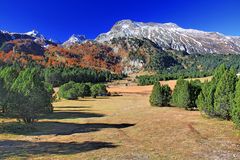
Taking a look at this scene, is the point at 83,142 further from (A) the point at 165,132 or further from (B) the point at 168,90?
(B) the point at 168,90

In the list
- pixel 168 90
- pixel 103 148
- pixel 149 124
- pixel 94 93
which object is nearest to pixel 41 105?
pixel 149 124

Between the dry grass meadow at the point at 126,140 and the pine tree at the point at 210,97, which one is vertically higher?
the pine tree at the point at 210,97

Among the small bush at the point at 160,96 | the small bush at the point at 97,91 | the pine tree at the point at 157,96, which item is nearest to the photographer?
the pine tree at the point at 157,96

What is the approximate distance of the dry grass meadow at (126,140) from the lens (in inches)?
1563

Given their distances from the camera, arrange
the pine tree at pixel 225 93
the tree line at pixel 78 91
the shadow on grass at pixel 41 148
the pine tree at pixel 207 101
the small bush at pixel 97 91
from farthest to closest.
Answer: the small bush at pixel 97 91 < the tree line at pixel 78 91 < the pine tree at pixel 207 101 < the pine tree at pixel 225 93 < the shadow on grass at pixel 41 148

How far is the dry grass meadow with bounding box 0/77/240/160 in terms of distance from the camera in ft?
130

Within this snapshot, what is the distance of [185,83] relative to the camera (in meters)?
96.9

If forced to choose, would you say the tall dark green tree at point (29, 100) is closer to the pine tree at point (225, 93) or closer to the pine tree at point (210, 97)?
the pine tree at point (210, 97)

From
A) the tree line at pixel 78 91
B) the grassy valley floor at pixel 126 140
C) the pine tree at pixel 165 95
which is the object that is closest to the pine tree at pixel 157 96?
the pine tree at pixel 165 95

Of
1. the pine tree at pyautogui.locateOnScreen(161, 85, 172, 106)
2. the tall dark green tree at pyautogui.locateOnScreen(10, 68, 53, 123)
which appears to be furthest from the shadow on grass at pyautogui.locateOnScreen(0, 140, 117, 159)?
the pine tree at pyautogui.locateOnScreen(161, 85, 172, 106)

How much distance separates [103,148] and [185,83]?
57.7 m

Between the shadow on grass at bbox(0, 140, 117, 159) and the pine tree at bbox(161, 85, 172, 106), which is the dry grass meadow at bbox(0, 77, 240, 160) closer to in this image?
the shadow on grass at bbox(0, 140, 117, 159)

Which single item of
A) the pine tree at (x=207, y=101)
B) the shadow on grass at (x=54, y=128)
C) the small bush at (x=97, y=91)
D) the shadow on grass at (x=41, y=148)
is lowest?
the shadow on grass at (x=41, y=148)

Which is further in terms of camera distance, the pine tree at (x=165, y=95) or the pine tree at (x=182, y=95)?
the pine tree at (x=165, y=95)
